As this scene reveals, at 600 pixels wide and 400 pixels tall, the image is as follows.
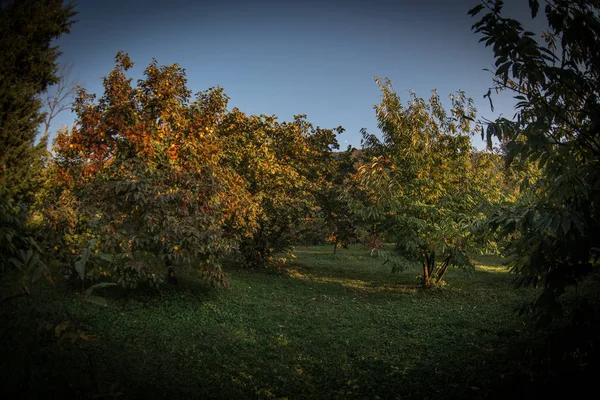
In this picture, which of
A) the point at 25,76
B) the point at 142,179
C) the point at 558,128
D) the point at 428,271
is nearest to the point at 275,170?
the point at 142,179

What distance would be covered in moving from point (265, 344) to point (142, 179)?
441cm

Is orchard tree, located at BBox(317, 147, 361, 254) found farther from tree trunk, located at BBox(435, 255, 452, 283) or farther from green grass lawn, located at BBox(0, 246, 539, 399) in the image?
green grass lawn, located at BBox(0, 246, 539, 399)

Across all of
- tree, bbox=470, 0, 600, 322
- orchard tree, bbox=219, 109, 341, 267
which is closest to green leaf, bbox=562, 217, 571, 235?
tree, bbox=470, 0, 600, 322

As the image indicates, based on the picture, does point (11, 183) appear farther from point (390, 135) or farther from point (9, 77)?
point (390, 135)

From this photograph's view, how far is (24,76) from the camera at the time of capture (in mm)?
12773

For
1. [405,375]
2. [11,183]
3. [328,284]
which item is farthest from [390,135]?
[11,183]

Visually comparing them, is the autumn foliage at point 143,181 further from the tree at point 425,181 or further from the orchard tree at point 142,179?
the tree at point 425,181

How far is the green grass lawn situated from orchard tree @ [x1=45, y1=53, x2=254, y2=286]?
1250 millimetres

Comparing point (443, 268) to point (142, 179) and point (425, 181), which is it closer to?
point (425, 181)

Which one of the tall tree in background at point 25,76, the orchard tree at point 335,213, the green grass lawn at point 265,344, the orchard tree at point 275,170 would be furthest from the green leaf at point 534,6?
the tall tree in background at point 25,76

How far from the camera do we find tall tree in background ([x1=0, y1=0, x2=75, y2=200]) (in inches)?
466

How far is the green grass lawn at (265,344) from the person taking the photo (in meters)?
3.61

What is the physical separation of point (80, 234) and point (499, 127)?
26.5ft

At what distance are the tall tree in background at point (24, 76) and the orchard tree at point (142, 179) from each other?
5927 millimetres
